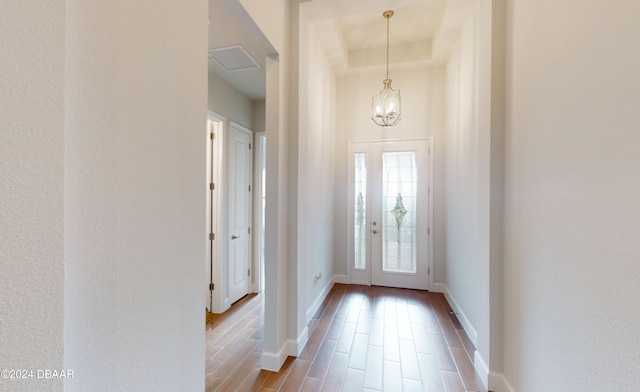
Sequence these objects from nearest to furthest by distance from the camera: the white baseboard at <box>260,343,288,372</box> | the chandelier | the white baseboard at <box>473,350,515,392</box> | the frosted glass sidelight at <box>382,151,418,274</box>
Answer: the white baseboard at <box>473,350,515,392</box> → the white baseboard at <box>260,343,288,372</box> → the chandelier → the frosted glass sidelight at <box>382,151,418,274</box>

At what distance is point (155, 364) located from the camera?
91cm

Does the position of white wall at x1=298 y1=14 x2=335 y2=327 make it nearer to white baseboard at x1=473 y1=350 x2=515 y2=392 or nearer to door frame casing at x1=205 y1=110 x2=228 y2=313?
door frame casing at x1=205 y1=110 x2=228 y2=313

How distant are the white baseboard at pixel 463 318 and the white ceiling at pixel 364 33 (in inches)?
119

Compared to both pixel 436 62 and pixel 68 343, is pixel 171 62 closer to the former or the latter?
pixel 68 343

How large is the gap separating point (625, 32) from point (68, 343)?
2.03m

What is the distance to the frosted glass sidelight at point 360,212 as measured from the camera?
400 centimetres

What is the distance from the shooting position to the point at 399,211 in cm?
387

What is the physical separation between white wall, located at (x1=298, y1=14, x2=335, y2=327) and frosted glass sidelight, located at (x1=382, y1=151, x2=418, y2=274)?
33.5 inches

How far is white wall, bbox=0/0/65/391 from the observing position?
0.51m

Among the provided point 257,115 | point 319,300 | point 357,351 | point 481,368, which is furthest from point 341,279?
point 257,115

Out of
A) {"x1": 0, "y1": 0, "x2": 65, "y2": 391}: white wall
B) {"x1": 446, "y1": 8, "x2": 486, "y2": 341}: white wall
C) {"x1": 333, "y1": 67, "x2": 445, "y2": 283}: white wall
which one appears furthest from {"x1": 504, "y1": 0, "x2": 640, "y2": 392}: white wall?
{"x1": 333, "y1": 67, "x2": 445, "y2": 283}: white wall

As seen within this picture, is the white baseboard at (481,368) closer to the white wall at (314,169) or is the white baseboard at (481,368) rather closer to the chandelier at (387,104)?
the white wall at (314,169)

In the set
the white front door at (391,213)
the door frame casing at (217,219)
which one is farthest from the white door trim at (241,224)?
the white front door at (391,213)

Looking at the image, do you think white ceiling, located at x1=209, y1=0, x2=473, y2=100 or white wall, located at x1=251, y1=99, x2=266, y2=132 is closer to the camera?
white ceiling, located at x1=209, y1=0, x2=473, y2=100
